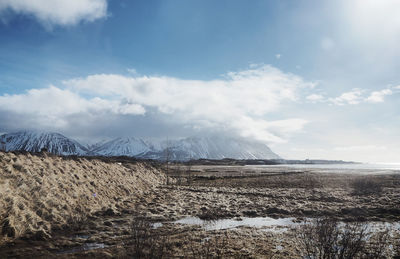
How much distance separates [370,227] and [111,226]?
1959 cm

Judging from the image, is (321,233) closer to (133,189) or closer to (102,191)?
(102,191)

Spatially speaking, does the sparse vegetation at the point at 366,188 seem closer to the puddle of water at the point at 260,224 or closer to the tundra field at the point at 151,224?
the tundra field at the point at 151,224

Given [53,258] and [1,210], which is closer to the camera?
[53,258]

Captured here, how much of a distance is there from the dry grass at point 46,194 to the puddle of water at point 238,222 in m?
7.23

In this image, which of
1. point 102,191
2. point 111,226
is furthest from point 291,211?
point 102,191

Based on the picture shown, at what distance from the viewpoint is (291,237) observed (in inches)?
572

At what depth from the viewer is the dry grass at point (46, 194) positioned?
14023 millimetres

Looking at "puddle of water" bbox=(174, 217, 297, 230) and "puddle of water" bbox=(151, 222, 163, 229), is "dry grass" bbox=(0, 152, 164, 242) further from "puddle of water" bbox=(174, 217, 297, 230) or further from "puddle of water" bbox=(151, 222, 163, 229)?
"puddle of water" bbox=(174, 217, 297, 230)

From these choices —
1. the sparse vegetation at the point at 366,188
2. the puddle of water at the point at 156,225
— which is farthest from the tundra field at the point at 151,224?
the sparse vegetation at the point at 366,188

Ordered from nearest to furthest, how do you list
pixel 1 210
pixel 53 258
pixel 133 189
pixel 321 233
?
1. pixel 321 233
2. pixel 53 258
3. pixel 1 210
4. pixel 133 189

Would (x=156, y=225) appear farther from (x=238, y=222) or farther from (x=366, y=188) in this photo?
(x=366, y=188)

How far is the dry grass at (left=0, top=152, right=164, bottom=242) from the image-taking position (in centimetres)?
1402

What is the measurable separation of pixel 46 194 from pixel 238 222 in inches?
602

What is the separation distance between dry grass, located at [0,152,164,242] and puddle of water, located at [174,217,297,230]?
7.23 meters
